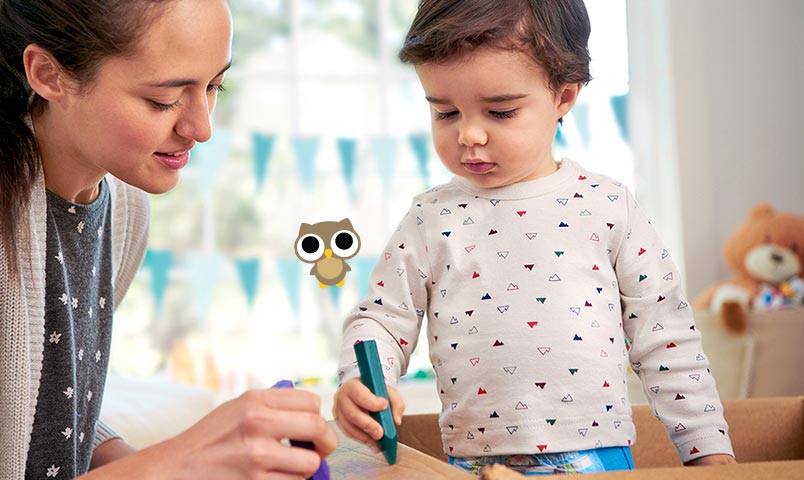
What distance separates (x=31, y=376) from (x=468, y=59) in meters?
0.60

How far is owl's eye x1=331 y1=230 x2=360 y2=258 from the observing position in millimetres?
934

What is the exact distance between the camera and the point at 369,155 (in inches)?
Answer: 124

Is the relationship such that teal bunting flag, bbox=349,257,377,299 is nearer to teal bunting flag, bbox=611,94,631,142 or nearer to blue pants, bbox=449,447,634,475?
teal bunting flag, bbox=611,94,631,142

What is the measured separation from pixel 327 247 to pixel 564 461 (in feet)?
1.13

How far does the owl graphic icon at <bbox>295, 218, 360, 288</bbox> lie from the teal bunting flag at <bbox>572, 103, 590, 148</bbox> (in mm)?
2288

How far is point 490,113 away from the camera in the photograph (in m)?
1.04

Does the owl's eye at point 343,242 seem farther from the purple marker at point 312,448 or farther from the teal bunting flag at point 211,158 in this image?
the teal bunting flag at point 211,158

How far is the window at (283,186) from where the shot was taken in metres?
3.08

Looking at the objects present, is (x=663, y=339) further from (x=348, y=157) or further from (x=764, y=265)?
(x=348, y=157)

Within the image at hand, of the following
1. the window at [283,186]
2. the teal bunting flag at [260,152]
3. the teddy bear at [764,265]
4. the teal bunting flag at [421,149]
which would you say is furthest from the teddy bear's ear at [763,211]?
the teal bunting flag at [260,152]

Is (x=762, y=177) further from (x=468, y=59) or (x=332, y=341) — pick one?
(x=468, y=59)

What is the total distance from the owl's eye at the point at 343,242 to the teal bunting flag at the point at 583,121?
2.29 m

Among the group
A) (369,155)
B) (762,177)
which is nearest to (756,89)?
(762,177)

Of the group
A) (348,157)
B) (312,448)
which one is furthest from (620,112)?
(312,448)
